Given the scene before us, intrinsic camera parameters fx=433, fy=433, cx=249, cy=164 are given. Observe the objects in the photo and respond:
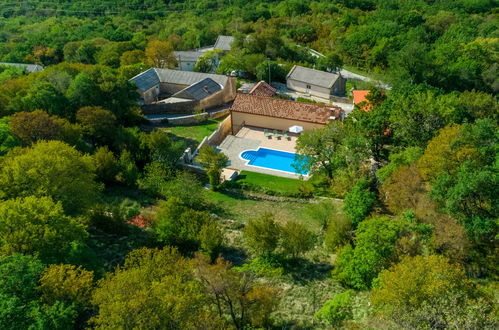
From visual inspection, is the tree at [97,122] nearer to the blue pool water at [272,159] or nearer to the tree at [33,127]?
the tree at [33,127]

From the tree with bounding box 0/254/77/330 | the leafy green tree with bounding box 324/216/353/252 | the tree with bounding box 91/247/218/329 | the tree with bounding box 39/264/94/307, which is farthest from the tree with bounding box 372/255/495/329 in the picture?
the tree with bounding box 0/254/77/330

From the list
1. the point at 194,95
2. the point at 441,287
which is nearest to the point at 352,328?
the point at 441,287

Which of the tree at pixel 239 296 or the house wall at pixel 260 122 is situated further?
the house wall at pixel 260 122

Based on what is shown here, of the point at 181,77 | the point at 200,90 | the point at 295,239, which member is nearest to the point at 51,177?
the point at 295,239

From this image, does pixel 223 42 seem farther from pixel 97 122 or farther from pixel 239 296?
pixel 239 296

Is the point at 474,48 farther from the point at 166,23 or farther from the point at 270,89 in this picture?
the point at 166,23

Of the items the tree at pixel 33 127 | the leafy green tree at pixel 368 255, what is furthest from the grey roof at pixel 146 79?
the leafy green tree at pixel 368 255
